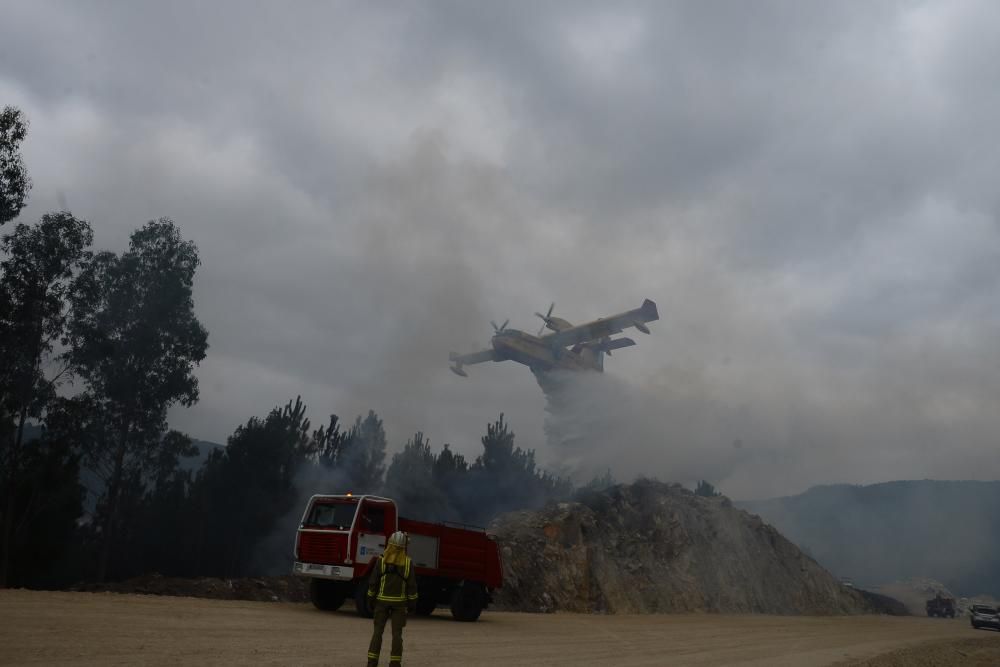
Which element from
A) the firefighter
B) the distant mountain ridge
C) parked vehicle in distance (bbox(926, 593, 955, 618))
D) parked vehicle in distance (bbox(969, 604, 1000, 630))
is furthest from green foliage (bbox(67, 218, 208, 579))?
the distant mountain ridge

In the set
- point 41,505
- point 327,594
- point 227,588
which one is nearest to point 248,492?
point 41,505

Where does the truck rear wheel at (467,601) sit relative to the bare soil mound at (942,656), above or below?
above

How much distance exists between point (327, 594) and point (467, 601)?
11.8 ft

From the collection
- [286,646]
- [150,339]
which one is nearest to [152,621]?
[286,646]

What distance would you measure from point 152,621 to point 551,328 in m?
40.6

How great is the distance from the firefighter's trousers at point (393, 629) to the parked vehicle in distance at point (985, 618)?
3844 cm

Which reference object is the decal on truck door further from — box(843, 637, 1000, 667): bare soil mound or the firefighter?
box(843, 637, 1000, 667): bare soil mound

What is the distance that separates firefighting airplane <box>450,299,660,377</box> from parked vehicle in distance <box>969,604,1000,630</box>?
22640 mm

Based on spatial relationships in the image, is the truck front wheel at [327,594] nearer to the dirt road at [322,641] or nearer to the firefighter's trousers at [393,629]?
the dirt road at [322,641]

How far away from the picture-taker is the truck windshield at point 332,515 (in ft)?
57.3

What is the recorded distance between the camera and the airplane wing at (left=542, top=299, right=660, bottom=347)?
153 ft

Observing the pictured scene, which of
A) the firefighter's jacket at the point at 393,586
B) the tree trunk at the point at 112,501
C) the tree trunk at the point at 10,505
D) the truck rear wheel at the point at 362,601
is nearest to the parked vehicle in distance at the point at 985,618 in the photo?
the truck rear wheel at the point at 362,601

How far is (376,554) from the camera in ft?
56.9

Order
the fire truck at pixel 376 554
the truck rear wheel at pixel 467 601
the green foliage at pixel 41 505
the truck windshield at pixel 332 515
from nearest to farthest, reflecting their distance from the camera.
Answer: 1. the fire truck at pixel 376 554
2. the truck windshield at pixel 332 515
3. the truck rear wheel at pixel 467 601
4. the green foliage at pixel 41 505
